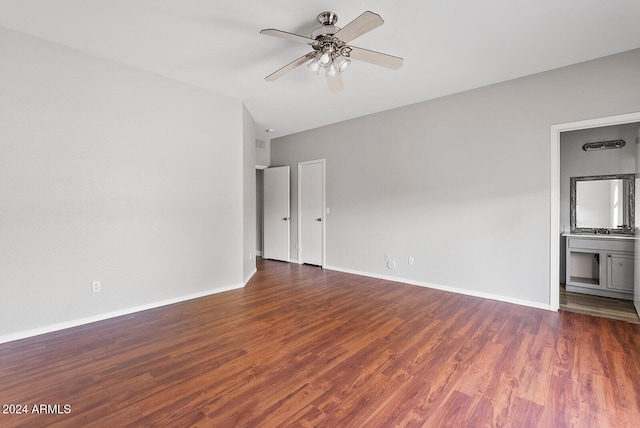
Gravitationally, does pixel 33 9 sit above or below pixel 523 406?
above

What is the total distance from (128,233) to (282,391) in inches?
96.0

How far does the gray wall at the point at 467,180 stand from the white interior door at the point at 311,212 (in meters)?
Answer: 0.33

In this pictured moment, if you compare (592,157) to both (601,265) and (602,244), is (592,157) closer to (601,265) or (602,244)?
(602,244)

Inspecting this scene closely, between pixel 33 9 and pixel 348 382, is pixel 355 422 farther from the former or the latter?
pixel 33 9

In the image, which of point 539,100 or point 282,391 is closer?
point 282,391

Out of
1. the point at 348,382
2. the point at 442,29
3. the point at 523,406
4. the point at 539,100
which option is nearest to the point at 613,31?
the point at 539,100

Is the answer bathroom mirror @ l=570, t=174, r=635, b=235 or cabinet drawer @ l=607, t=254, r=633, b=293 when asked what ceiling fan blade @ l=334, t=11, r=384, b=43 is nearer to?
bathroom mirror @ l=570, t=174, r=635, b=235

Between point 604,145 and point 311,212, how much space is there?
4.55 m

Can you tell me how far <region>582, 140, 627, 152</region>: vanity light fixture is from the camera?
382cm

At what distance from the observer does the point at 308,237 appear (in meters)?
5.71

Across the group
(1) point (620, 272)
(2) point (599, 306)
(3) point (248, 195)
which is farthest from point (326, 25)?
(1) point (620, 272)

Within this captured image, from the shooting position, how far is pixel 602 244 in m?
3.76

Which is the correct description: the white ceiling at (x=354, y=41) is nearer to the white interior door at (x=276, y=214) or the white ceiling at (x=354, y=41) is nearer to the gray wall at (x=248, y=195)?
the gray wall at (x=248, y=195)

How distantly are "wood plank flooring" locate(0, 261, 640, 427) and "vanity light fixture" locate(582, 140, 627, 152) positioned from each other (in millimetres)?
2468
